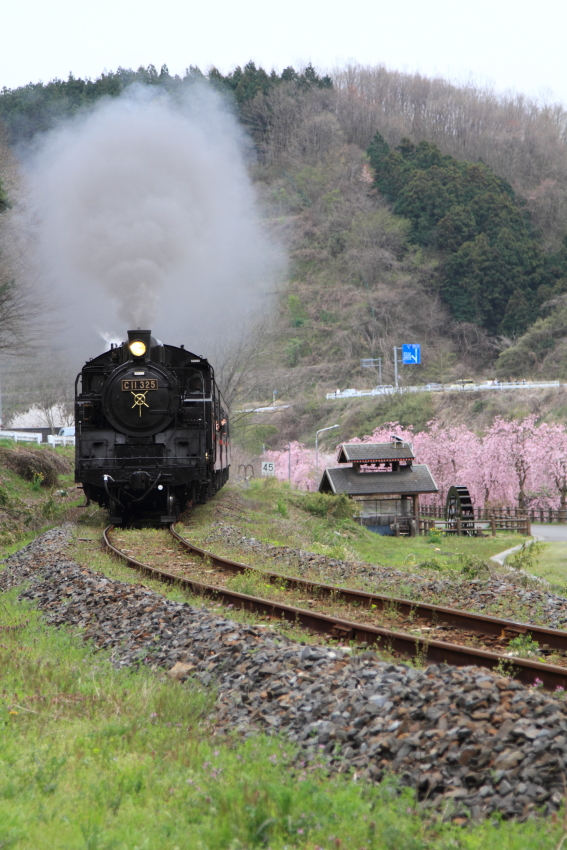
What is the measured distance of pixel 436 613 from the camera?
899cm

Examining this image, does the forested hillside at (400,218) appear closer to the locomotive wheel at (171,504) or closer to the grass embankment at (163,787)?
the locomotive wheel at (171,504)

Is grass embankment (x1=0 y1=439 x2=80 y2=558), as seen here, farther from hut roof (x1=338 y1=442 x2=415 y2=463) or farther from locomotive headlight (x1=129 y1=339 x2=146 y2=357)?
hut roof (x1=338 y1=442 x2=415 y2=463)

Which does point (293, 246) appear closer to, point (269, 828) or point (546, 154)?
point (546, 154)

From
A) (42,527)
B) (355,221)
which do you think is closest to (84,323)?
(42,527)

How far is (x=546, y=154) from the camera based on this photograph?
11950cm

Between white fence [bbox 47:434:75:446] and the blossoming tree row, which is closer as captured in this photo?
white fence [bbox 47:434:75:446]

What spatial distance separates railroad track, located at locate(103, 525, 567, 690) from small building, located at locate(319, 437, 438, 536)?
24.3 metres

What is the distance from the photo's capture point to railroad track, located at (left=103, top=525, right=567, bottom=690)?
633 cm

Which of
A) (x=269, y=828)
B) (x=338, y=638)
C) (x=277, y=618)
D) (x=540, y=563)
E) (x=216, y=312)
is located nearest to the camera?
(x=269, y=828)

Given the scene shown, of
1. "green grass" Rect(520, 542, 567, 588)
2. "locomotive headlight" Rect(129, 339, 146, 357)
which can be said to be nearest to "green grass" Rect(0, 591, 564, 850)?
"locomotive headlight" Rect(129, 339, 146, 357)

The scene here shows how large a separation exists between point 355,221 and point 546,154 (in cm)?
3716

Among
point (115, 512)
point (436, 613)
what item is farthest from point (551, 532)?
point (436, 613)

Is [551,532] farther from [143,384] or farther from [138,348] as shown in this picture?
[138,348]

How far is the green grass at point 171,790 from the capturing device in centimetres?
369
